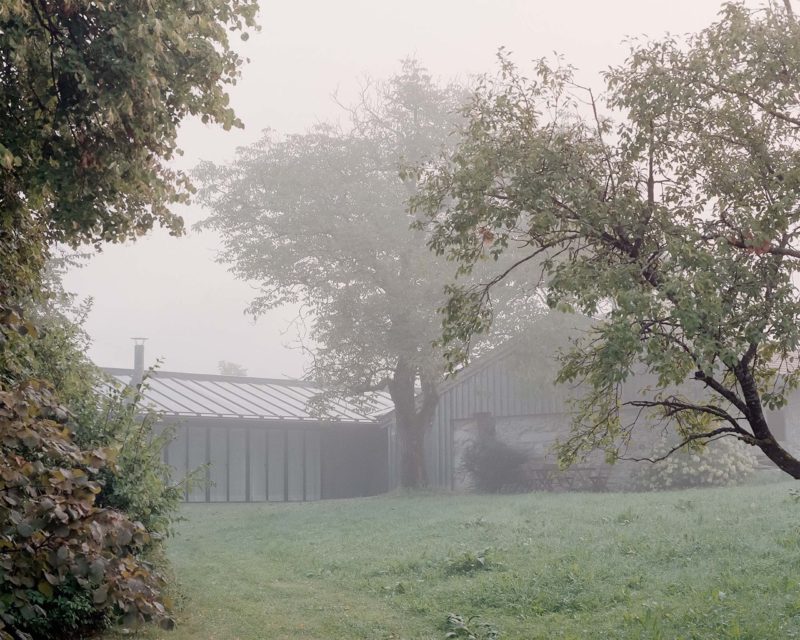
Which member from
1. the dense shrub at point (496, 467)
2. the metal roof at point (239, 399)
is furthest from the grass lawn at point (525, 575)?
the metal roof at point (239, 399)

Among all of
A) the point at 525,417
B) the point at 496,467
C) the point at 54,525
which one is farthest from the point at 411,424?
the point at 54,525

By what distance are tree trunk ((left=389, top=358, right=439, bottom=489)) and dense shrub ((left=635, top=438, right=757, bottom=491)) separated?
31.3ft

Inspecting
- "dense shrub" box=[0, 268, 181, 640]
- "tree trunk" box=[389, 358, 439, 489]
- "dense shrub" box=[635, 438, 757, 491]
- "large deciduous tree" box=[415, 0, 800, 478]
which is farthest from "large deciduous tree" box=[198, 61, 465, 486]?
"dense shrub" box=[0, 268, 181, 640]

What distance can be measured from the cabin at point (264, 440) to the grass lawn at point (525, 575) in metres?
13.5

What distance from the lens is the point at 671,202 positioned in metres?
10.5

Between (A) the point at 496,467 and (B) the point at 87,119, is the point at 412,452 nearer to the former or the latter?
(A) the point at 496,467

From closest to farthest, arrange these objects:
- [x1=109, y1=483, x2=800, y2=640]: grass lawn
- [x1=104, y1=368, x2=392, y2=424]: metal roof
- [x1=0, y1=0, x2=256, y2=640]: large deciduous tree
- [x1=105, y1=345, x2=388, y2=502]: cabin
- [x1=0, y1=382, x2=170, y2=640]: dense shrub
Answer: [x1=0, y1=382, x2=170, y2=640]: dense shrub → [x1=0, y1=0, x2=256, y2=640]: large deciduous tree → [x1=109, y1=483, x2=800, y2=640]: grass lawn → [x1=105, y1=345, x2=388, y2=502]: cabin → [x1=104, y1=368, x2=392, y2=424]: metal roof

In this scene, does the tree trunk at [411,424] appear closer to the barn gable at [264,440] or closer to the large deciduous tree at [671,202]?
the barn gable at [264,440]

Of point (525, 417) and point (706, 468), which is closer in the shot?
point (706, 468)

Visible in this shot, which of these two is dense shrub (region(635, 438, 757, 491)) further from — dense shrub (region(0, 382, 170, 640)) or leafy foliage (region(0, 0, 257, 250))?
dense shrub (region(0, 382, 170, 640))

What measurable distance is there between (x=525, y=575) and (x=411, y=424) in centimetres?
2214

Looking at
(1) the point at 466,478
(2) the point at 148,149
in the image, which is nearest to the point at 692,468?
(1) the point at 466,478

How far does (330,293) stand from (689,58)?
80.7ft

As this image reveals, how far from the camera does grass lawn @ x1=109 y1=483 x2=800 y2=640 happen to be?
11.4 m
